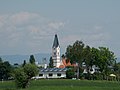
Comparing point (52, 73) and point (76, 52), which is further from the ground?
point (76, 52)

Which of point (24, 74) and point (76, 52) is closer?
point (24, 74)

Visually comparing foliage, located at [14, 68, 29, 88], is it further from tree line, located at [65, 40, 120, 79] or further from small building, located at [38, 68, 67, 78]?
small building, located at [38, 68, 67, 78]

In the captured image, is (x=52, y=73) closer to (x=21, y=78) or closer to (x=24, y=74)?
(x=24, y=74)

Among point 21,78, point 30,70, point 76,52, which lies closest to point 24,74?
point 21,78

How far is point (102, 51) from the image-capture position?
123938 mm

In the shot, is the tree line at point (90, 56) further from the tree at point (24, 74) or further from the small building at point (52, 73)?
the tree at point (24, 74)

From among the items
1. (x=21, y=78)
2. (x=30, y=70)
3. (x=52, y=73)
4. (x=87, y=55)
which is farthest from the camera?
(x=52, y=73)

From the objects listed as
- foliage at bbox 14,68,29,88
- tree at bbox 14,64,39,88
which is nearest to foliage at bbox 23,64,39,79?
tree at bbox 14,64,39,88

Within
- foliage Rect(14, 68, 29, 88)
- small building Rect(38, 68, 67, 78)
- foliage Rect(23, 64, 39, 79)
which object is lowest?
foliage Rect(14, 68, 29, 88)

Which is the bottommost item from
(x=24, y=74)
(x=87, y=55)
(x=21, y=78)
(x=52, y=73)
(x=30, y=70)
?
(x=21, y=78)

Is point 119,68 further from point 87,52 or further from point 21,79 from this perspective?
point 21,79

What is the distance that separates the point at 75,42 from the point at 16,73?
202 feet

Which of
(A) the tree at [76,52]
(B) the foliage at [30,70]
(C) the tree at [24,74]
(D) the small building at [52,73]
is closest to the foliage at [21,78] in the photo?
(C) the tree at [24,74]

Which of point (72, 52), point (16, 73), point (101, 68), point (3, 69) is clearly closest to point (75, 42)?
point (72, 52)
